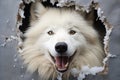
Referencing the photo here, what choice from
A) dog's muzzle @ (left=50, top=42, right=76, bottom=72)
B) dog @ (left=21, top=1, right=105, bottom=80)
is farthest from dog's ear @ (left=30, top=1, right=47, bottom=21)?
dog's muzzle @ (left=50, top=42, right=76, bottom=72)

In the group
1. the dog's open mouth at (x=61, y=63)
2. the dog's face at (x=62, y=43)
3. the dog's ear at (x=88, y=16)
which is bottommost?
the dog's open mouth at (x=61, y=63)

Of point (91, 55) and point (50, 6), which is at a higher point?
point (50, 6)

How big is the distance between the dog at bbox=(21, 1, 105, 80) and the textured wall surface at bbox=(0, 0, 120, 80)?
0.26 feet

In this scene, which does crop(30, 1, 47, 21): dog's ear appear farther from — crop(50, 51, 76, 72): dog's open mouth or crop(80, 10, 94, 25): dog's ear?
crop(50, 51, 76, 72): dog's open mouth

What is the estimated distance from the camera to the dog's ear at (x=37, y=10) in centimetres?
280

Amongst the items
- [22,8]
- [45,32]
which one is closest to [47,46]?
[45,32]

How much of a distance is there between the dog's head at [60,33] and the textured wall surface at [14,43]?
→ 0.56 ft

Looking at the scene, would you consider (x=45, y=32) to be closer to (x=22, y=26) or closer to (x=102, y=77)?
(x=22, y=26)

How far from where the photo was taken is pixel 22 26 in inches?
110

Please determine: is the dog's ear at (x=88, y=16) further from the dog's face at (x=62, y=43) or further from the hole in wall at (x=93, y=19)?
the dog's face at (x=62, y=43)

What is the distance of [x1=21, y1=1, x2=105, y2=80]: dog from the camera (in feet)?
8.48

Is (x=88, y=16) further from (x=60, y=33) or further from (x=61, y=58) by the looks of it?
(x=61, y=58)

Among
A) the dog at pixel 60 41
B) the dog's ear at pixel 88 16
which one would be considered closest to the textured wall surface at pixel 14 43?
the dog at pixel 60 41

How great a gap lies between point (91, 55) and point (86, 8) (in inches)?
12.3
